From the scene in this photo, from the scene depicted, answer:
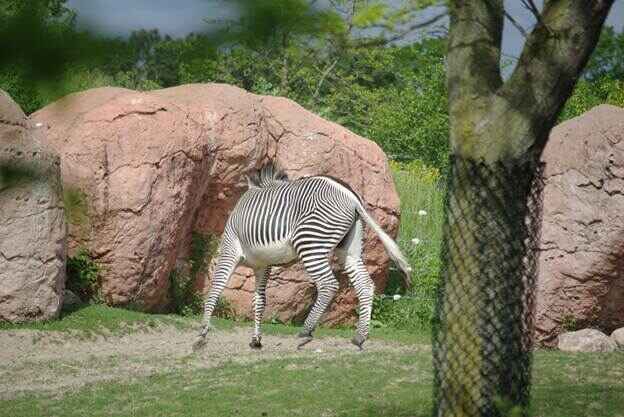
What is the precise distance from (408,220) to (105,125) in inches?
218

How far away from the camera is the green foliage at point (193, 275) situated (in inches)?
514

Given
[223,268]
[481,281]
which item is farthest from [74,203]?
[223,268]

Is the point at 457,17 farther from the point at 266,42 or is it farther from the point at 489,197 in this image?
the point at 266,42

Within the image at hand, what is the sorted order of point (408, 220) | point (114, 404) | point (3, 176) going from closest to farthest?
point (3, 176) → point (114, 404) → point (408, 220)

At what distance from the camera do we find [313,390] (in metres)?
7.32

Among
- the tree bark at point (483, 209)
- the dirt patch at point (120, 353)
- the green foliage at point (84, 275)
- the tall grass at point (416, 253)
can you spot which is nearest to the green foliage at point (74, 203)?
the tree bark at point (483, 209)

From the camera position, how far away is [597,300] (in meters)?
11.6

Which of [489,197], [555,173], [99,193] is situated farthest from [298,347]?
[489,197]

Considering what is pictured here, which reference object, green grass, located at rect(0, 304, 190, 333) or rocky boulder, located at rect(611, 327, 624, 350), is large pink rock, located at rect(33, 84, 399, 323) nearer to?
green grass, located at rect(0, 304, 190, 333)

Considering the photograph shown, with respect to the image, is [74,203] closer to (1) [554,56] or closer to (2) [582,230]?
(1) [554,56]

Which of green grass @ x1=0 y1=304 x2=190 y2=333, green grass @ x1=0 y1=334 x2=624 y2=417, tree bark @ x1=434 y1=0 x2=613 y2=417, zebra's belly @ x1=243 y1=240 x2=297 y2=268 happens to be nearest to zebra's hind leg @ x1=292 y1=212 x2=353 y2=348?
zebra's belly @ x1=243 y1=240 x2=297 y2=268

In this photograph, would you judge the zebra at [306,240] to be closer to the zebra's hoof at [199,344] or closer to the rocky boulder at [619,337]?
the zebra's hoof at [199,344]

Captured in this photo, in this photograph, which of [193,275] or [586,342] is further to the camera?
[193,275]

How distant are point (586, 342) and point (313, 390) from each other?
483cm
